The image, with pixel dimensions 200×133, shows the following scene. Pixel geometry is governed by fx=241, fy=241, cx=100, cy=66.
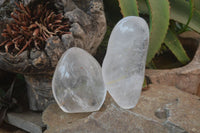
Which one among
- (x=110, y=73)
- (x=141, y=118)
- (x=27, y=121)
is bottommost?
(x=27, y=121)

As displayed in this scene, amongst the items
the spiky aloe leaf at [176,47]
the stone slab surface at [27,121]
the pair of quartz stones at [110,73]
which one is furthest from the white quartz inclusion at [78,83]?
the spiky aloe leaf at [176,47]

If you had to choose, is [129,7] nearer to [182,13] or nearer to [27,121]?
[182,13]

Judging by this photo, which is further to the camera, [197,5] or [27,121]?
[197,5]

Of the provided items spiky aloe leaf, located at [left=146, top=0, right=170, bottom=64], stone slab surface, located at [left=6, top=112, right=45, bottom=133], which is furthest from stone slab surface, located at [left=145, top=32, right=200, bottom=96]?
stone slab surface, located at [left=6, top=112, right=45, bottom=133]

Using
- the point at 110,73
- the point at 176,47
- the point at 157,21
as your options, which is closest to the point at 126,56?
the point at 110,73

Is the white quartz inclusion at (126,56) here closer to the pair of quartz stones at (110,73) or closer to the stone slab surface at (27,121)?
the pair of quartz stones at (110,73)

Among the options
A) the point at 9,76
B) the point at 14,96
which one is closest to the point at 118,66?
the point at 14,96
